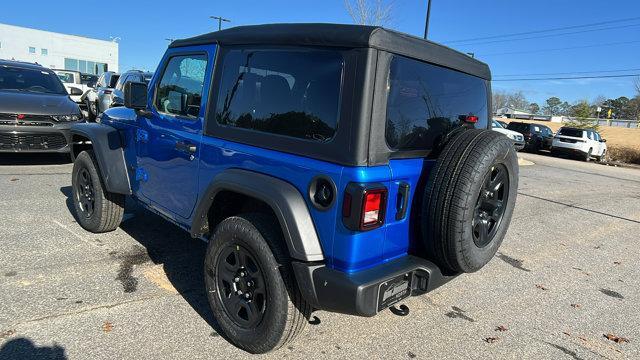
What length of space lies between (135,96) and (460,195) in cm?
267

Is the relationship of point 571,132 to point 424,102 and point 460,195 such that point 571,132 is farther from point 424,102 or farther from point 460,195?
point 460,195

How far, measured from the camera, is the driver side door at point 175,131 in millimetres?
3154

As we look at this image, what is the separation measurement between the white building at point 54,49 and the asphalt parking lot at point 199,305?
61.3 meters

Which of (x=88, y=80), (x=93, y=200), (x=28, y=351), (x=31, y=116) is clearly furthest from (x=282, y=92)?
(x=88, y=80)

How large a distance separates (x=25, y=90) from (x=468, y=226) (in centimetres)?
826

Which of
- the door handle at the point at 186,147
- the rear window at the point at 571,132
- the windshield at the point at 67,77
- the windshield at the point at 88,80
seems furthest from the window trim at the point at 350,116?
the rear window at the point at 571,132

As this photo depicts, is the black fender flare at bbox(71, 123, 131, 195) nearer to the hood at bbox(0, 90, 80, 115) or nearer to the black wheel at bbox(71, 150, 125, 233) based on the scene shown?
the black wheel at bbox(71, 150, 125, 233)

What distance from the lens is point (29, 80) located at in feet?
27.1

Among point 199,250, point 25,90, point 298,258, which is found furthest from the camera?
point 25,90

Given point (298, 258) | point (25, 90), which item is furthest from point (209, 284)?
point (25, 90)

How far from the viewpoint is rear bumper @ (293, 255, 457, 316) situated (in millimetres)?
2242

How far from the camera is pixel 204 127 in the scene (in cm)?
305

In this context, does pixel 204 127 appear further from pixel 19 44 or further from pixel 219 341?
pixel 19 44

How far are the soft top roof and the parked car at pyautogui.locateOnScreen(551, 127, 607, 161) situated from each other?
74.2 ft
